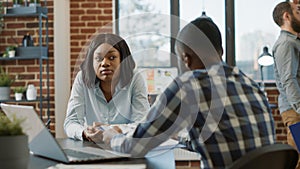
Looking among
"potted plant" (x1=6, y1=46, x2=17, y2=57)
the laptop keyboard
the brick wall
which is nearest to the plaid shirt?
the laptop keyboard

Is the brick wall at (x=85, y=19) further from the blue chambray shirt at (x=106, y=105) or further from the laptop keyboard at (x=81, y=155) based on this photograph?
the laptop keyboard at (x=81, y=155)

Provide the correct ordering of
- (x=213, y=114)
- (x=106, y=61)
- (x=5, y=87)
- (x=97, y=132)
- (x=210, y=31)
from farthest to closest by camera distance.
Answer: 1. (x=5, y=87)
2. (x=106, y=61)
3. (x=97, y=132)
4. (x=210, y=31)
5. (x=213, y=114)

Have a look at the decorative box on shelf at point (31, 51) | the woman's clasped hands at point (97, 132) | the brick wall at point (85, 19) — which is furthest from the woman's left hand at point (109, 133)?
the brick wall at point (85, 19)

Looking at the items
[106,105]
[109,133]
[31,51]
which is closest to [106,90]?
[106,105]

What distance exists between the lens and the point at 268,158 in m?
1.39

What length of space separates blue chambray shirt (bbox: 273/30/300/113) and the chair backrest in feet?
6.59

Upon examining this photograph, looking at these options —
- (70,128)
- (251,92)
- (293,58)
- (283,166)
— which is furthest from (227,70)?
(293,58)

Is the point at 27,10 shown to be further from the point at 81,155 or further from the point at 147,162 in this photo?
the point at 147,162

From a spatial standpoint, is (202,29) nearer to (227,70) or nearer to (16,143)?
(227,70)

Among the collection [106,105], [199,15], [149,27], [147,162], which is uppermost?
[199,15]

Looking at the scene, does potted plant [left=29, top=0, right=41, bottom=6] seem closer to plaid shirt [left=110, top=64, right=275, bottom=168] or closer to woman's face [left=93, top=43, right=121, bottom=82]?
woman's face [left=93, top=43, right=121, bottom=82]

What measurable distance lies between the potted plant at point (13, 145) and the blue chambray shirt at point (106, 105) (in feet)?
3.50

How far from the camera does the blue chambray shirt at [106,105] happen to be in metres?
2.49

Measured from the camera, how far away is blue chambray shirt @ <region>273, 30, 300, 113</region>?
341 centimetres
